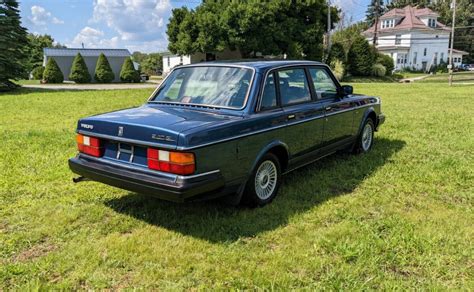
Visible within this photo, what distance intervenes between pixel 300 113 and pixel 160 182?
2090 mm

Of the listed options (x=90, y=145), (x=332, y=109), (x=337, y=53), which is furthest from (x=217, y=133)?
(x=337, y=53)

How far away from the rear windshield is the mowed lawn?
1.20m

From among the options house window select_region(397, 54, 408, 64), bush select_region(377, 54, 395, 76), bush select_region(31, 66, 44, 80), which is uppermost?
house window select_region(397, 54, 408, 64)

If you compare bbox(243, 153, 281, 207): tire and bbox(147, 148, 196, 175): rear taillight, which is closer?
bbox(147, 148, 196, 175): rear taillight

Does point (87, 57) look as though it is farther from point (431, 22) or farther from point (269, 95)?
point (431, 22)

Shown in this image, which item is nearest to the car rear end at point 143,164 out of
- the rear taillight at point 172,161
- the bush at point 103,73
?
the rear taillight at point 172,161

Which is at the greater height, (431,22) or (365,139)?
(431,22)

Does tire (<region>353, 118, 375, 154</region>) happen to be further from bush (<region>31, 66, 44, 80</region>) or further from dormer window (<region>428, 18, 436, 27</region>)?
dormer window (<region>428, 18, 436, 27</region>)

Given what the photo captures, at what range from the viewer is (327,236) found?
3.75 meters

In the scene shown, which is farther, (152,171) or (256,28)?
(256,28)

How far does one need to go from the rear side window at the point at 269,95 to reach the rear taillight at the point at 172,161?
1.22 metres

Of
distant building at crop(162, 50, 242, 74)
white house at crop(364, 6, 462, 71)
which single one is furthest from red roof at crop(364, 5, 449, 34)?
distant building at crop(162, 50, 242, 74)

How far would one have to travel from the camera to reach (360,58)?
37.0 metres

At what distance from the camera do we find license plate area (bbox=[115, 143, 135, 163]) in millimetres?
3787
